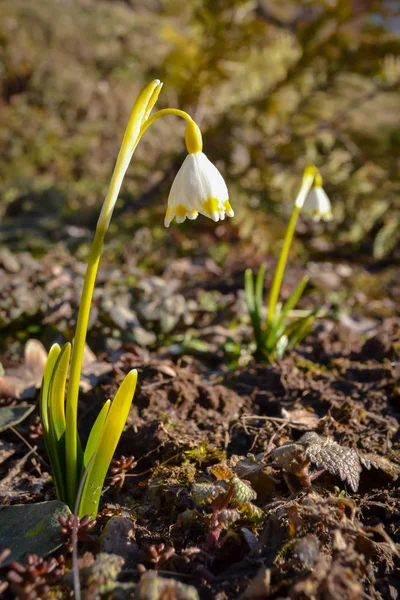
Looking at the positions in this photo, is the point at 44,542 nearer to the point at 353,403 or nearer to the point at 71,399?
the point at 71,399

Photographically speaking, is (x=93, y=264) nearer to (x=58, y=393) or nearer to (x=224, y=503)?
(x=58, y=393)

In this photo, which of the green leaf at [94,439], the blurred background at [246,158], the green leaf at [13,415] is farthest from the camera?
the blurred background at [246,158]

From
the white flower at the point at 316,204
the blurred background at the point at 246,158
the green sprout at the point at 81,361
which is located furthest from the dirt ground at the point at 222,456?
the blurred background at the point at 246,158

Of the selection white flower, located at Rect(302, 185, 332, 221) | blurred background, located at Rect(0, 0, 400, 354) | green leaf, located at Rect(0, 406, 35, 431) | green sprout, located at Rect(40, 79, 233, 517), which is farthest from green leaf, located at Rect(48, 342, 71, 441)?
blurred background, located at Rect(0, 0, 400, 354)

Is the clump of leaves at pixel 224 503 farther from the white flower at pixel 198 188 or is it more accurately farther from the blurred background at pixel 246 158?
the blurred background at pixel 246 158

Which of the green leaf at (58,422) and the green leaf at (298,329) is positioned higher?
the green leaf at (58,422)

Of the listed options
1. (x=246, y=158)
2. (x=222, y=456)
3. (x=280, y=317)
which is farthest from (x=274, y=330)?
(x=246, y=158)

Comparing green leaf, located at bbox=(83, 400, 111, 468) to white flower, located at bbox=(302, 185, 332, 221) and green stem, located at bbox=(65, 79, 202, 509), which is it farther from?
white flower, located at bbox=(302, 185, 332, 221)
